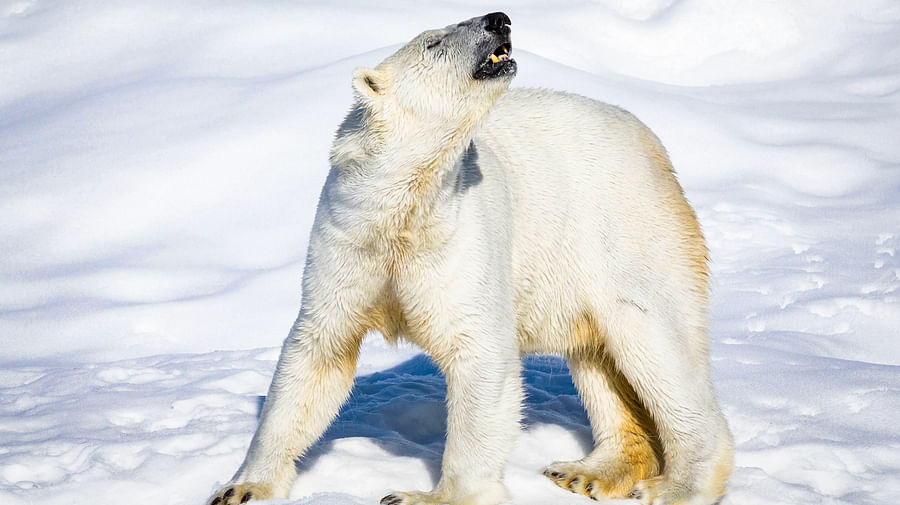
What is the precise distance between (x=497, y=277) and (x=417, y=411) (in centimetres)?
127

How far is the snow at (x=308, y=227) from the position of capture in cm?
375

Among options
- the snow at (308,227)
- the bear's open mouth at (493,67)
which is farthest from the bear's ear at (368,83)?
the snow at (308,227)

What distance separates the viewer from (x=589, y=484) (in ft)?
11.7

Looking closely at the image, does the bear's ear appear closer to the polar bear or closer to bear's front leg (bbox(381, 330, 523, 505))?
the polar bear

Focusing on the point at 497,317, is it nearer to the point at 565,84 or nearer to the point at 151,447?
the point at 151,447

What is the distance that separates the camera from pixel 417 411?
423cm

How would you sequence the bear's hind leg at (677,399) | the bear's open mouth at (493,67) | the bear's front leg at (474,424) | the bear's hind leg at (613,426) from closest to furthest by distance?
the bear's open mouth at (493,67) → the bear's front leg at (474,424) → the bear's hind leg at (677,399) → the bear's hind leg at (613,426)

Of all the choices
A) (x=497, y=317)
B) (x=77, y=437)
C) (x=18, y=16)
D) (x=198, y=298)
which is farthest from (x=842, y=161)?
(x=18, y=16)

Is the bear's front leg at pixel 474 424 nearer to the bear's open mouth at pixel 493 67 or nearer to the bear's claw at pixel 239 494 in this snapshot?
the bear's claw at pixel 239 494

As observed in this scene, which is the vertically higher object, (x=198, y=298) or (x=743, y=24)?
(x=743, y=24)

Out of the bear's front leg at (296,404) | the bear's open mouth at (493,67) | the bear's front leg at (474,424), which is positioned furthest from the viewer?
the bear's front leg at (296,404)

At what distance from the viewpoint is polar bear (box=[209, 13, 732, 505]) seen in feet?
9.82

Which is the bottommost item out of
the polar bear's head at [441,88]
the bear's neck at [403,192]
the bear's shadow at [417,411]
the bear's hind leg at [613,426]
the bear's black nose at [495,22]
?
the bear's shadow at [417,411]

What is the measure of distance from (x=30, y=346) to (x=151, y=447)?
2209mm
